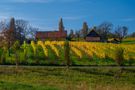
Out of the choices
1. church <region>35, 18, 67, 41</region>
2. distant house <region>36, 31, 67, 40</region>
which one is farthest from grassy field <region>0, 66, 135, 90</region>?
distant house <region>36, 31, 67, 40</region>

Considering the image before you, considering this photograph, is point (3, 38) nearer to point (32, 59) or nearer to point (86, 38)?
point (32, 59)

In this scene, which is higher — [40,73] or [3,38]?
[3,38]

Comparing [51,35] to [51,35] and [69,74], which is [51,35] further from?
[69,74]

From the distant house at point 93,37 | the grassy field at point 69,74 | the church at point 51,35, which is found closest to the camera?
the grassy field at point 69,74

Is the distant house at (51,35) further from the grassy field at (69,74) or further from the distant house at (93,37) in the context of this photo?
the grassy field at (69,74)

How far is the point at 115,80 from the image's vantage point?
3634cm

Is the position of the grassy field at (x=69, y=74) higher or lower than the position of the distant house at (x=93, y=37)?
lower

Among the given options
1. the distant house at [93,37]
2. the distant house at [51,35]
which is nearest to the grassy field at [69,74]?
the distant house at [51,35]

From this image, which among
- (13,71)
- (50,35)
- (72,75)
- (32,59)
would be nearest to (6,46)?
(32,59)

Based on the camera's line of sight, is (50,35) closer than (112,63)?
No

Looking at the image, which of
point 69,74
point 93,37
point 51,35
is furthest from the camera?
point 93,37

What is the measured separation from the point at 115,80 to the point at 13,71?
11443 millimetres

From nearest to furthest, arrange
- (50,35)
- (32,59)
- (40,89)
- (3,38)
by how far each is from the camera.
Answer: (40,89)
(32,59)
(3,38)
(50,35)

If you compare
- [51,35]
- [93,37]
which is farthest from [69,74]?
[93,37]
